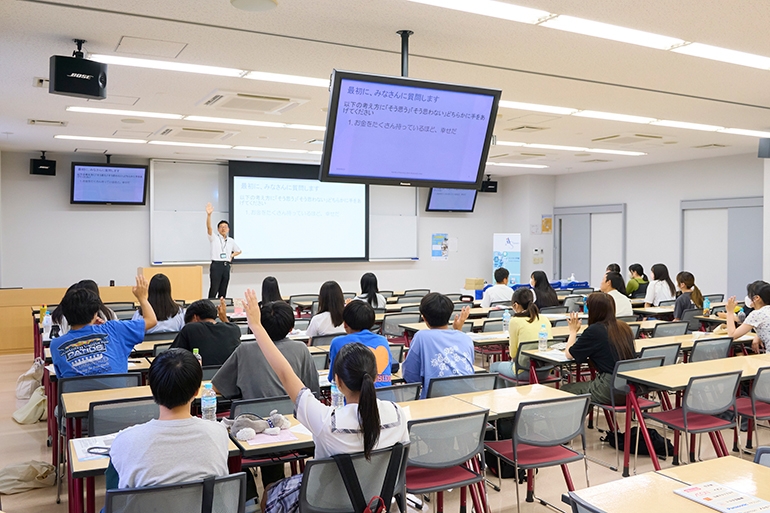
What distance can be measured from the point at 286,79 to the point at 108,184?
7009mm

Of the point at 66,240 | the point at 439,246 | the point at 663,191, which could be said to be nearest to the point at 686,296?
the point at 663,191

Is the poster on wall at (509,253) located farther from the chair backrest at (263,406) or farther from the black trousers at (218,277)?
the chair backrest at (263,406)

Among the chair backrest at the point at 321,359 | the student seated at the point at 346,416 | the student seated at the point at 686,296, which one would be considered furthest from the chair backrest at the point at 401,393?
the student seated at the point at 686,296

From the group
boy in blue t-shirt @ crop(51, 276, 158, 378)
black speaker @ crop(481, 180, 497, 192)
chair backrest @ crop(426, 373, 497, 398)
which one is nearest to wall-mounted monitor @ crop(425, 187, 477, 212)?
black speaker @ crop(481, 180, 497, 192)

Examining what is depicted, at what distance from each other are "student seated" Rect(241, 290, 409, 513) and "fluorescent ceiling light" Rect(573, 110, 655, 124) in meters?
5.85

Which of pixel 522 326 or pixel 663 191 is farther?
pixel 663 191

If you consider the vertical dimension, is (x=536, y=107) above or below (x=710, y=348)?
above

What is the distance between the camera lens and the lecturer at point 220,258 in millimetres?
10992

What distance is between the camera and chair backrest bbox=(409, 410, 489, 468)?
126 inches

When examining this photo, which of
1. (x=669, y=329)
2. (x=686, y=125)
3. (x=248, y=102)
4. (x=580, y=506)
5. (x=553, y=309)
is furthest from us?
(x=686, y=125)

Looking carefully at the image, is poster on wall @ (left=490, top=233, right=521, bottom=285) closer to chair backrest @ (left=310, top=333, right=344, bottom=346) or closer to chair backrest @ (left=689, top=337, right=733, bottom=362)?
chair backrest @ (left=689, top=337, right=733, bottom=362)

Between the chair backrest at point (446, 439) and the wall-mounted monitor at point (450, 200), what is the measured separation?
11603 millimetres

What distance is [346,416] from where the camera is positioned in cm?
270

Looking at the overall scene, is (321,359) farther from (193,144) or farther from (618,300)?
(193,144)
